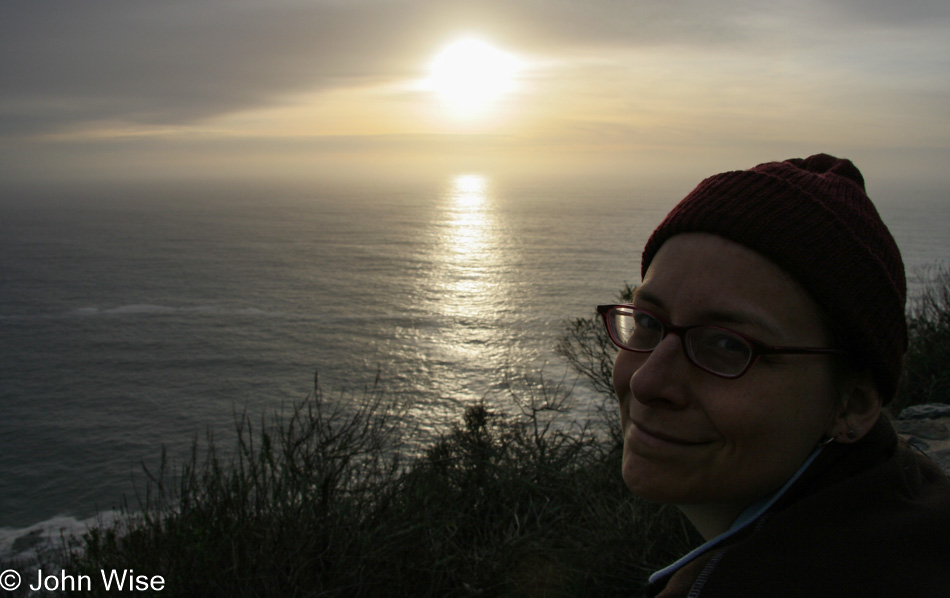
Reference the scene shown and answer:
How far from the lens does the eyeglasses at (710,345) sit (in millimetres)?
1463

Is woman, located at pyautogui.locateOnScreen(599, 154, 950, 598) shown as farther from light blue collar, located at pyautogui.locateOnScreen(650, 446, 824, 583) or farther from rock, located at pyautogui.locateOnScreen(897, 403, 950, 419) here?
rock, located at pyautogui.locateOnScreen(897, 403, 950, 419)

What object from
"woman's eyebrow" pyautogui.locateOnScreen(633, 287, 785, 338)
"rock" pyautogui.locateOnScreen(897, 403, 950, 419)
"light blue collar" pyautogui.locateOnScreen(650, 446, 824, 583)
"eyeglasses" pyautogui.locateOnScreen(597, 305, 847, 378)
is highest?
"woman's eyebrow" pyautogui.locateOnScreen(633, 287, 785, 338)

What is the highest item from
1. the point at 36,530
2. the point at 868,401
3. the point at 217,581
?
the point at 868,401

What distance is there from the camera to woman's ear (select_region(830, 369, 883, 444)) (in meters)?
1.54

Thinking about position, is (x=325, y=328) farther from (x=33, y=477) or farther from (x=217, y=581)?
(x=217, y=581)

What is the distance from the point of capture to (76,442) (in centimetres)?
3797

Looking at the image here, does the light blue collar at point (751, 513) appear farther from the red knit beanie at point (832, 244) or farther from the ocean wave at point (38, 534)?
the ocean wave at point (38, 534)

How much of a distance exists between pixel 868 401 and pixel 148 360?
190 ft

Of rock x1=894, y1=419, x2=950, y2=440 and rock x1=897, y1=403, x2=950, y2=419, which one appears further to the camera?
rock x1=897, y1=403, x2=950, y2=419

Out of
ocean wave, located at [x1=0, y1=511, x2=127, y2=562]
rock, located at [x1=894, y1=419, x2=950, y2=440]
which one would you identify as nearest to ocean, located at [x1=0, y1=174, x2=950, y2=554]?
ocean wave, located at [x1=0, y1=511, x2=127, y2=562]

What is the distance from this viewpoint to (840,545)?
1269mm

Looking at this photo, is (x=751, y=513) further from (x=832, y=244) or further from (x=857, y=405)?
(x=832, y=244)

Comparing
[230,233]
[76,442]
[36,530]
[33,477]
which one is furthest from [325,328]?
[230,233]

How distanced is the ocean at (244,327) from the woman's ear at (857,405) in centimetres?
661
